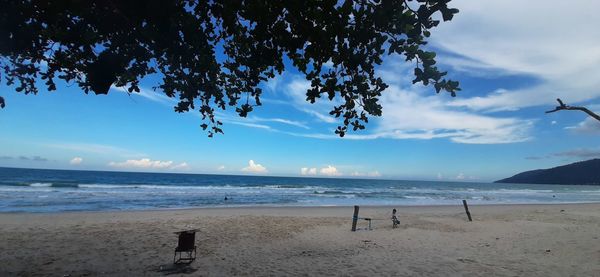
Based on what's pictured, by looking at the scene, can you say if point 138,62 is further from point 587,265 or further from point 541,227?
point 541,227

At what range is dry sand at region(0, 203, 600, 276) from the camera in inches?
339

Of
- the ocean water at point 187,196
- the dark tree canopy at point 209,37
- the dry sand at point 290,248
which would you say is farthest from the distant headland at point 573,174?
the dark tree canopy at point 209,37

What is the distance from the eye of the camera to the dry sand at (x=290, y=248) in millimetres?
8609

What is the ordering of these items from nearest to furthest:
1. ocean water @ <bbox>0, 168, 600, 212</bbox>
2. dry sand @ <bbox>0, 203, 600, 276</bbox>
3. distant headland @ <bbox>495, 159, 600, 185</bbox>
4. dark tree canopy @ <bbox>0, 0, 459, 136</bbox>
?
dark tree canopy @ <bbox>0, 0, 459, 136</bbox>, dry sand @ <bbox>0, 203, 600, 276</bbox>, ocean water @ <bbox>0, 168, 600, 212</bbox>, distant headland @ <bbox>495, 159, 600, 185</bbox>

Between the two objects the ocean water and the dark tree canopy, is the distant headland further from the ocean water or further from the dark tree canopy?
the dark tree canopy

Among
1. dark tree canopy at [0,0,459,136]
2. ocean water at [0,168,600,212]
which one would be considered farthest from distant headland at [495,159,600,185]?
dark tree canopy at [0,0,459,136]

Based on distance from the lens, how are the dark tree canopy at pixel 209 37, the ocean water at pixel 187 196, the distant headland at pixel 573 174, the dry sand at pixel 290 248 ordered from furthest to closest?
the distant headland at pixel 573 174 → the ocean water at pixel 187 196 → the dry sand at pixel 290 248 → the dark tree canopy at pixel 209 37

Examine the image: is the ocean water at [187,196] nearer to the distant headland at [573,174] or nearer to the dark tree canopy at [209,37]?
the dark tree canopy at [209,37]

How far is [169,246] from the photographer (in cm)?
1102

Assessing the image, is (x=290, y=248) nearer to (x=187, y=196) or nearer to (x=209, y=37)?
(x=209, y=37)

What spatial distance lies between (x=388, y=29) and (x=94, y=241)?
37.7ft

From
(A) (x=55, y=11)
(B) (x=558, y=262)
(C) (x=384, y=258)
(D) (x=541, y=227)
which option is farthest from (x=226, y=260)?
(D) (x=541, y=227)

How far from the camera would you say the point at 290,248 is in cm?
1138

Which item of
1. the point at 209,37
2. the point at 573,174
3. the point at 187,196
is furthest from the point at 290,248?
the point at 573,174
